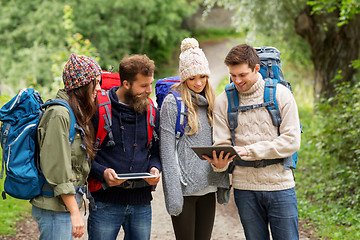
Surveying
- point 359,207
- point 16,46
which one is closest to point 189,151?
point 359,207

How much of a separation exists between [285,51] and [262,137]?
11357 mm

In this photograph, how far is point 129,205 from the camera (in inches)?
122

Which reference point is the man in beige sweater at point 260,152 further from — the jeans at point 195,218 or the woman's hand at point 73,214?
the woman's hand at point 73,214

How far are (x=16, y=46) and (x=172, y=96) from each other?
20.2 meters

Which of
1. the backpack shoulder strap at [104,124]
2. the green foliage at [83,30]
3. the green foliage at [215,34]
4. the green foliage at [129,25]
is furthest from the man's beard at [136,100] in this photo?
the green foliage at [215,34]

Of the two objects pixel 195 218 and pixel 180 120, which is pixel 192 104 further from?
pixel 195 218

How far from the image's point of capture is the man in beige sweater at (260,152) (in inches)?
120

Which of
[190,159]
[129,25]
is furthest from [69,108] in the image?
[129,25]

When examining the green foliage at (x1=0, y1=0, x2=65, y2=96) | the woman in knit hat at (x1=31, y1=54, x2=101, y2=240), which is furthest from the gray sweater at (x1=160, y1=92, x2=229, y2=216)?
the green foliage at (x1=0, y1=0, x2=65, y2=96)

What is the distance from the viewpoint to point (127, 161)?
3.09 metres

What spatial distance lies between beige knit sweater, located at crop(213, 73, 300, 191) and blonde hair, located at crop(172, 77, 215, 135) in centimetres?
13

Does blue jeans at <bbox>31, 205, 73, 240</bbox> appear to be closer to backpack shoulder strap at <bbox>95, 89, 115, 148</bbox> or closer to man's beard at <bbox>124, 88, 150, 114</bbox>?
backpack shoulder strap at <bbox>95, 89, 115, 148</bbox>

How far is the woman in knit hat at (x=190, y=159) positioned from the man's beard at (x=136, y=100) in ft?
0.66

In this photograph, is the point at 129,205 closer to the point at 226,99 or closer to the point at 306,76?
the point at 226,99
